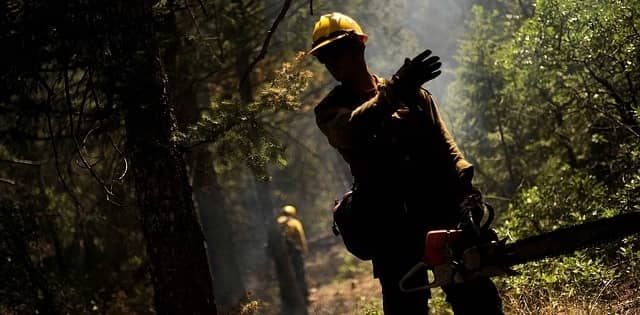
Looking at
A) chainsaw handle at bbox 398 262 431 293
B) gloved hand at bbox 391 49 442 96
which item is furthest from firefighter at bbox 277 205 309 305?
gloved hand at bbox 391 49 442 96

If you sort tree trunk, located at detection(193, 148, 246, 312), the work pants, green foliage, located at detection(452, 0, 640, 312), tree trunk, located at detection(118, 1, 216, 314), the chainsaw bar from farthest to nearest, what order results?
tree trunk, located at detection(193, 148, 246, 312), green foliage, located at detection(452, 0, 640, 312), tree trunk, located at detection(118, 1, 216, 314), the work pants, the chainsaw bar

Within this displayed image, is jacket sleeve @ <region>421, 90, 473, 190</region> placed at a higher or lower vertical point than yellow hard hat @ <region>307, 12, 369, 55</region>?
lower

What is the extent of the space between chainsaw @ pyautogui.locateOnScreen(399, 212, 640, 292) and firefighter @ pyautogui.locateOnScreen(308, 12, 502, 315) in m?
0.27

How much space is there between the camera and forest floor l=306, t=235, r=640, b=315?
4359 millimetres

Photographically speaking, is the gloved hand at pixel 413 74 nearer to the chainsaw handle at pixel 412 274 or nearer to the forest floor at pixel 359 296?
the chainsaw handle at pixel 412 274

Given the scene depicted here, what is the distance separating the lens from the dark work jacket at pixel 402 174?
3346 millimetres

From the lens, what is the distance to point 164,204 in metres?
4.76

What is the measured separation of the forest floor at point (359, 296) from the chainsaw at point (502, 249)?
1620 mm

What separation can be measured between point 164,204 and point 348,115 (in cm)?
207

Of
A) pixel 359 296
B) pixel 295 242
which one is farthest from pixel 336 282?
pixel 359 296

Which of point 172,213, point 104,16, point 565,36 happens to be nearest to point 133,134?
point 172,213

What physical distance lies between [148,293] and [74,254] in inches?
95.7

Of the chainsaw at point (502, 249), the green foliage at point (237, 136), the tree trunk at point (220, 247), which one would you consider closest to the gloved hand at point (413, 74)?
the chainsaw at point (502, 249)

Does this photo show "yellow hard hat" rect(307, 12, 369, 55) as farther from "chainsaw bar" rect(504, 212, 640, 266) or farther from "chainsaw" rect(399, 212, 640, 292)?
"chainsaw bar" rect(504, 212, 640, 266)
